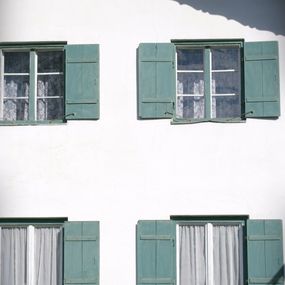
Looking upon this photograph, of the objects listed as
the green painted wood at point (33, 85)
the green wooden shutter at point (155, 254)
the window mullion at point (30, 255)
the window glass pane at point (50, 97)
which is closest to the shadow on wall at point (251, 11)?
the window glass pane at point (50, 97)

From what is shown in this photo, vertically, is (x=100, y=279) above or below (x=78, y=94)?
below

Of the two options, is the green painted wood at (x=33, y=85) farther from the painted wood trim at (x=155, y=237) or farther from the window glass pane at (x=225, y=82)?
the window glass pane at (x=225, y=82)

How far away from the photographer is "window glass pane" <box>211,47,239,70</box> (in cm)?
1335

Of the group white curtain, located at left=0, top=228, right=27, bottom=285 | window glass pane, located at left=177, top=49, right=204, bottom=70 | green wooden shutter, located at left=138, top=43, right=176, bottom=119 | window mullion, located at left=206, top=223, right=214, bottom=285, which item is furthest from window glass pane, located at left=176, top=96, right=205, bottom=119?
white curtain, located at left=0, top=228, right=27, bottom=285

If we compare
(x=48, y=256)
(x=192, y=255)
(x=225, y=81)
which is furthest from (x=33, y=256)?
(x=225, y=81)

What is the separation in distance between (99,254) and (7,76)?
2.82m

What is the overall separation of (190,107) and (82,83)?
153cm

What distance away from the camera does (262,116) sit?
12.9 meters

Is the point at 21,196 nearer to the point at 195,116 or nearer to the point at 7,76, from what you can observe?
the point at 7,76

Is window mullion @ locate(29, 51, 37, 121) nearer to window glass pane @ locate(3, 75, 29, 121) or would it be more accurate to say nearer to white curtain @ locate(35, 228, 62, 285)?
window glass pane @ locate(3, 75, 29, 121)

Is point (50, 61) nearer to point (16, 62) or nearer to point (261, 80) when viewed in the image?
point (16, 62)

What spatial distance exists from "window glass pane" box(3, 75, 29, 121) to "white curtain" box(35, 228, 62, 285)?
5.35ft

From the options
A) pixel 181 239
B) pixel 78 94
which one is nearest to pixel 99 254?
pixel 181 239

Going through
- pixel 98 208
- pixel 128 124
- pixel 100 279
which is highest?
pixel 128 124
